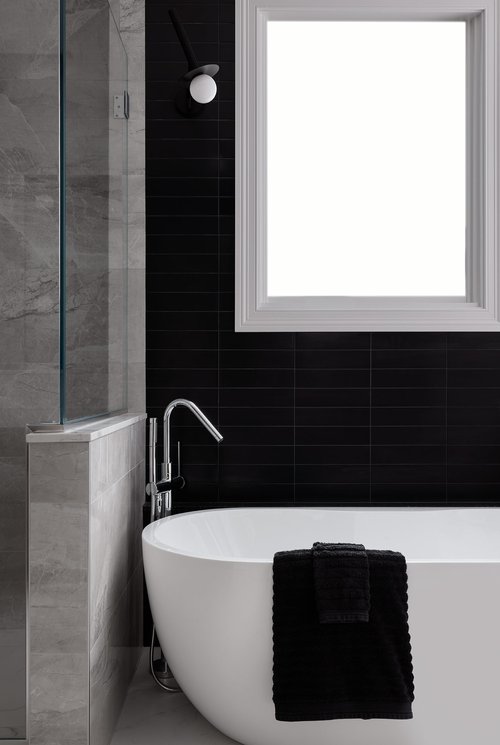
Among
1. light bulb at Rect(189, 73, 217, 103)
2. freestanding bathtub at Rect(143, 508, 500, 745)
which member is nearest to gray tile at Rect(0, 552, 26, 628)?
freestanding bathtub at Rect(143, 508, 500, 745)

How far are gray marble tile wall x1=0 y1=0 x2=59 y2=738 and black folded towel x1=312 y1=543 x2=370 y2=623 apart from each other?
81 cm

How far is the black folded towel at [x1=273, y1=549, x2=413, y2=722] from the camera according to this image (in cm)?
173

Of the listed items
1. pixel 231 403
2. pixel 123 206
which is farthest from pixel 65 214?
pixel 231 403

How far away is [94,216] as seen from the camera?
217 cm

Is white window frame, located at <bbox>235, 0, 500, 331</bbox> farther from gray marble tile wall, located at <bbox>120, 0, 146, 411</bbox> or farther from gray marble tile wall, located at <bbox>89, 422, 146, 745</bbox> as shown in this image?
gray marble tile wall, located at <bbox>89, 422, 146, 745</bbox>

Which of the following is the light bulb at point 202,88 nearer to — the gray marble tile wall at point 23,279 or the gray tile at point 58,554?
the gray marble tile wall at point 23,279

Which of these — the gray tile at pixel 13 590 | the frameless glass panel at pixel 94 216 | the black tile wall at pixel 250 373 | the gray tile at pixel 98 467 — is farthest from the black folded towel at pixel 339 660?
the black tile wall at pixel 250 373

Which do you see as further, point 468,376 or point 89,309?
point 468,376

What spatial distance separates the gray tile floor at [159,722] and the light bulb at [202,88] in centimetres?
220

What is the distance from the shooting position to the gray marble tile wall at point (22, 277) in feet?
6.09

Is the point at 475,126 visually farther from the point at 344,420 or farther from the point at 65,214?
the point at 65,214

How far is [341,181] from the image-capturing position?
111 inches

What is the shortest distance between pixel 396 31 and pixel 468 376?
1525mm

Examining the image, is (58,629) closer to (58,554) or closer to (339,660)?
(58,554)
